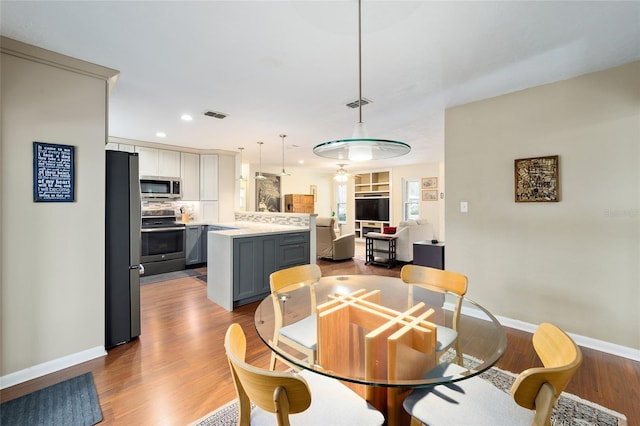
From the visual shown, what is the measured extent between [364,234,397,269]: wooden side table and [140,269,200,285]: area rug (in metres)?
3.42

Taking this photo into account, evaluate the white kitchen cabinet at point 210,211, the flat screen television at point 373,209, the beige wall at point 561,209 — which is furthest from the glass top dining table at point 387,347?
the flat screen television at point 373,209

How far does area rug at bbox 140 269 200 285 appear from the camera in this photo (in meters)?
4.63

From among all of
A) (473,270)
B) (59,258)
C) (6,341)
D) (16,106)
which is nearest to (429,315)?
(473,270)

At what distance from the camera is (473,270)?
3225 mm

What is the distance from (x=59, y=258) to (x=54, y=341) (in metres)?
0.64

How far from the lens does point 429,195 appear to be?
26.4 feet

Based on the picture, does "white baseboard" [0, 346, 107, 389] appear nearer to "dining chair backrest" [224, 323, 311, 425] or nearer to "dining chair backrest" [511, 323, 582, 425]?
"dining chair backrest" [224, 323, 311, 425]

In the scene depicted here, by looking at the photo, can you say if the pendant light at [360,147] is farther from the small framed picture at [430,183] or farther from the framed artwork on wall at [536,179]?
the small framed picture at [430,183]

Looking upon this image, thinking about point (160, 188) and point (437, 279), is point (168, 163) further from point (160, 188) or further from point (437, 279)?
point (437, 279)

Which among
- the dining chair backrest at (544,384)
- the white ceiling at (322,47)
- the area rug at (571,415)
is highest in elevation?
the white ceiling at (322,47)

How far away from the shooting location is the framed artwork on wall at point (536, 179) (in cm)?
269

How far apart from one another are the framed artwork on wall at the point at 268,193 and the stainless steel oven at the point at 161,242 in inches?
110

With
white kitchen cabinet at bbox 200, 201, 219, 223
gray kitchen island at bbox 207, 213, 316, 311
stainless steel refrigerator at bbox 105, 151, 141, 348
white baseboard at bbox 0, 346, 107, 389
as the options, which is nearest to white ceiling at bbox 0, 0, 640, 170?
stainless steel refrigerator at bbox 105, 151, 141, 348

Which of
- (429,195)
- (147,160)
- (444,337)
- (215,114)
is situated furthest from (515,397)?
(429,195)
